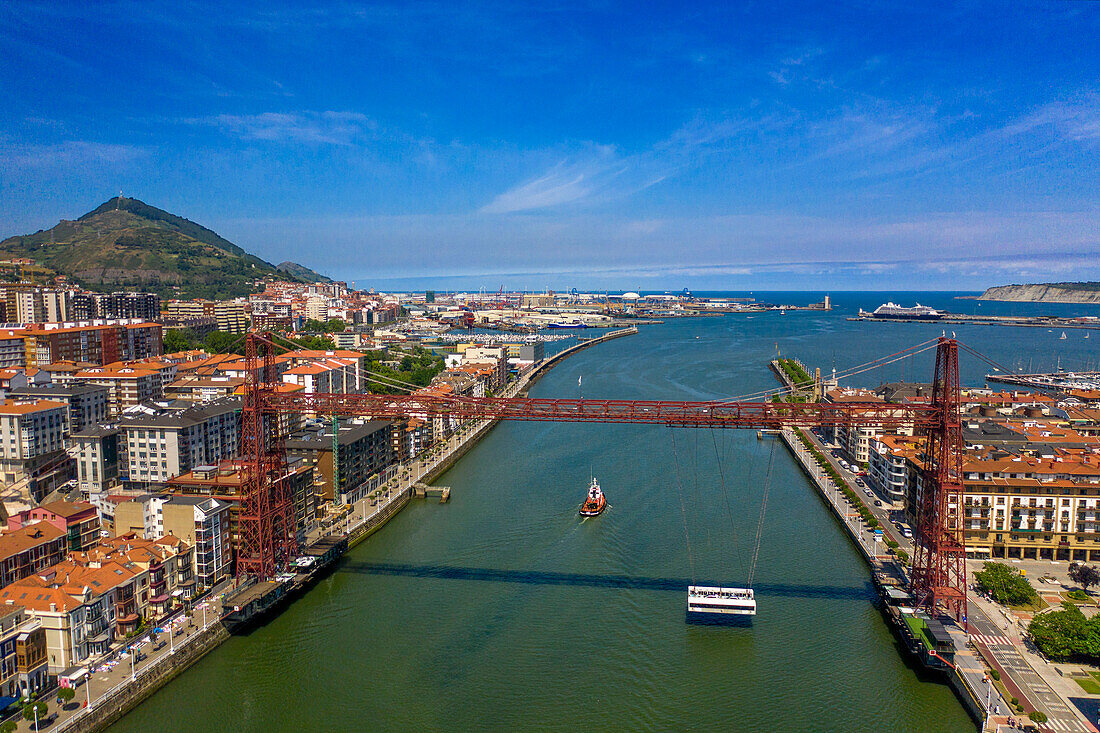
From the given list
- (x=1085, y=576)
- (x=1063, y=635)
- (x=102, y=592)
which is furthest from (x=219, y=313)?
(x=1063, y=635)

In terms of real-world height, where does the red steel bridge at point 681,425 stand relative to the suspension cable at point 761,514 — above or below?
above

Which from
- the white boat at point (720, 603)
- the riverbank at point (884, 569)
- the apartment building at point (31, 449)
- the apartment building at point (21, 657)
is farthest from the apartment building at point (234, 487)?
the riverbank at point (884, 569)

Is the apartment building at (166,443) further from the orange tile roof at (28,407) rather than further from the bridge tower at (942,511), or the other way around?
the bridge tower at (942,511)

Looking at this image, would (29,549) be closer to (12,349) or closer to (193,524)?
(193,524)

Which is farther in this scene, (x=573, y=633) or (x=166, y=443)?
(x=166, y=443)

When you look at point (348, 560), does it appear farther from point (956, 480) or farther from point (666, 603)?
point (956, 480)

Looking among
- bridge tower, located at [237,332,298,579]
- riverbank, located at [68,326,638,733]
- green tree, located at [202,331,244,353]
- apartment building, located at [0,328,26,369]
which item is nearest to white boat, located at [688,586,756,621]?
riverbank, located at [68,326,638,733]

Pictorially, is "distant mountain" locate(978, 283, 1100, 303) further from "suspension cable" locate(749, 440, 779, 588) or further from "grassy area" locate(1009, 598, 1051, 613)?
"grassy area" locate(1009, 598, 1051, 613)
